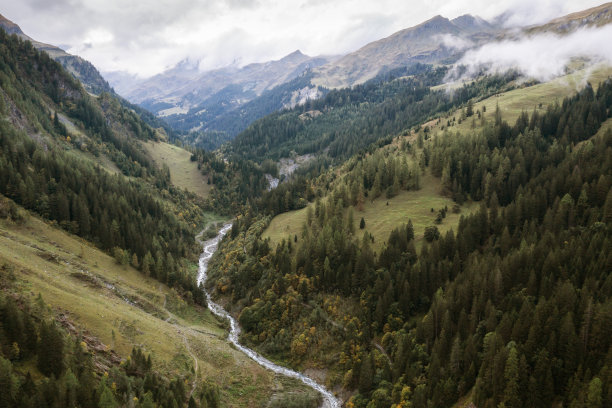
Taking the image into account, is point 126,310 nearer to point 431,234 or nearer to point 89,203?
point 89,203

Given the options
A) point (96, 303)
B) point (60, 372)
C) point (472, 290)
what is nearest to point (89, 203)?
point (96, 303)

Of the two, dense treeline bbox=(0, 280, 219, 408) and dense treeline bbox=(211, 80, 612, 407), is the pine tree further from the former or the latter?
dense treeline bbox=(0, 280, 219, 408)

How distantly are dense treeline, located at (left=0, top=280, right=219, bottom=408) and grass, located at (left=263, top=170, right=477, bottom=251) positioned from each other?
74.8 m

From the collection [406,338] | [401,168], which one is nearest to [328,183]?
[401,168]

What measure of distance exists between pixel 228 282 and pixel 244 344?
32492 mm

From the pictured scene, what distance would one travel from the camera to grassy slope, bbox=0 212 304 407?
6775cm

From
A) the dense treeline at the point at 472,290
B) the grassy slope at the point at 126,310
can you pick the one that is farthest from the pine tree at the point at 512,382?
the grassy slope at the point at 126,310

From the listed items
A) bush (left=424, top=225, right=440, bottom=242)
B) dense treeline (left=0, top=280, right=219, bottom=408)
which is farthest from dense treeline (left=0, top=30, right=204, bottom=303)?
bush (left=424, top=225, right=440, bottom=242)

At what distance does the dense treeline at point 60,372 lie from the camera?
42094mm

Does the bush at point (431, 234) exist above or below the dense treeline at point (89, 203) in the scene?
below

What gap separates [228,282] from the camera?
12912 centimetres

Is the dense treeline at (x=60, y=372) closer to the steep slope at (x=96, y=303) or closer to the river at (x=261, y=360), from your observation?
the steep slope at (x=96, y=303)

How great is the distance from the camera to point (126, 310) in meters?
82.6

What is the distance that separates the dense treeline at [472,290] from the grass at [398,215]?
595 centimetres
